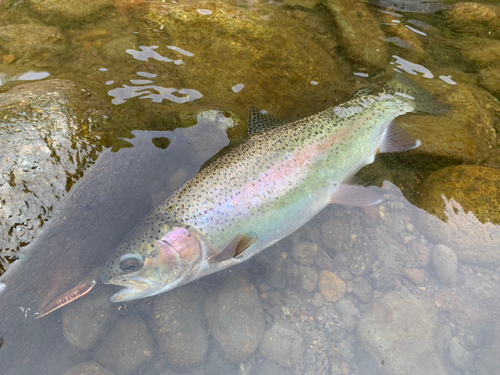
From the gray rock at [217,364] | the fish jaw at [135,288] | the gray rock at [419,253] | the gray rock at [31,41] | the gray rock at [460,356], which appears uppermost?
the gray rock at [31,41]

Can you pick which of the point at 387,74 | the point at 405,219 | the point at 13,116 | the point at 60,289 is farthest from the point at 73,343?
the point at 387,74

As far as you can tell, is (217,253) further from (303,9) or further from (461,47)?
(461,47)

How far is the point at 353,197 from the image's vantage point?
337 cm

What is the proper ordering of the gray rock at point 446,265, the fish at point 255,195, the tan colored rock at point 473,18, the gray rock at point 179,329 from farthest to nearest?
the tan colored rock at point 473,18 < the gray rock at point 446,265 < the gray rock at point 179,329 < the fish at point 255,195

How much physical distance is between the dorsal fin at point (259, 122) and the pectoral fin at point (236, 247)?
1.15m

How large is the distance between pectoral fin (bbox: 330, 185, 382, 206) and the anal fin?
584 mm

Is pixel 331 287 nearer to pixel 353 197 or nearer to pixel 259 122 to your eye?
pixel 353 197

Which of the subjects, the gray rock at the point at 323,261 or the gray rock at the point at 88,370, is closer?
the gray rock at the point at 88,370

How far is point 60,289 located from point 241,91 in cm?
290

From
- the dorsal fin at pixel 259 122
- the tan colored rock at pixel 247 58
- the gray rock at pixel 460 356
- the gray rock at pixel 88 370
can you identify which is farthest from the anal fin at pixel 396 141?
the gray rock at pixel 88 370

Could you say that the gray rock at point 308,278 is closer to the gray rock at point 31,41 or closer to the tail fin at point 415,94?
the tail fin at point 415,94

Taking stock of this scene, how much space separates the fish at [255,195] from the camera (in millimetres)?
2836

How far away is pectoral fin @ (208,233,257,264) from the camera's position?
284 cm

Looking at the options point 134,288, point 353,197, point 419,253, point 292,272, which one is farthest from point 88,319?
point 419,253
